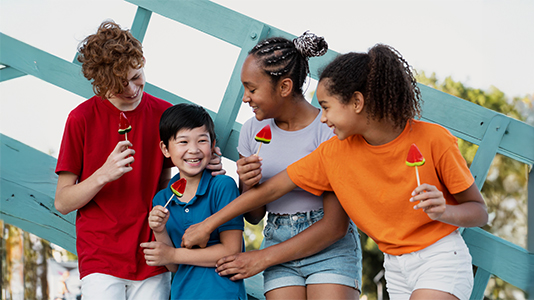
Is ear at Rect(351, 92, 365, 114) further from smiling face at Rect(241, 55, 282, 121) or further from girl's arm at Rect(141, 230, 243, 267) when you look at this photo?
girl's arm at Rect(141, 230, 243, 267)

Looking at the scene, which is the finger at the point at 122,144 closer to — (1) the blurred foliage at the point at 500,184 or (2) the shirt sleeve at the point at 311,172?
(2) the shirt sleeve at the point at 311,172

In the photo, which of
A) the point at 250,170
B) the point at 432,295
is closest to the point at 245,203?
the point at 250,170

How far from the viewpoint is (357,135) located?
76.5 inches

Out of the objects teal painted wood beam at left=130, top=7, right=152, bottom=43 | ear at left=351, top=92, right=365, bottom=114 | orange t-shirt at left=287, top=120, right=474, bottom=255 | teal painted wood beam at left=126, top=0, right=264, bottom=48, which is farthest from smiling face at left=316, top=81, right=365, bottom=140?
teal painted wood beam at left=130, top=7, right=152, bottom=43

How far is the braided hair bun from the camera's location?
207cm

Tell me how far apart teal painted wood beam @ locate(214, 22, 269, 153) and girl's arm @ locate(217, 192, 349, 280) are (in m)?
0.66

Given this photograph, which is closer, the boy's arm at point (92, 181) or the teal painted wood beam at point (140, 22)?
the boy's arm at point (92, 181)

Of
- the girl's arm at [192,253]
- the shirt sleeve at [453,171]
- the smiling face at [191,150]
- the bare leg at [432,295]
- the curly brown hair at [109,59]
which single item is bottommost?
the girl's arm at [192,253]

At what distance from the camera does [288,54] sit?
2.09 metres

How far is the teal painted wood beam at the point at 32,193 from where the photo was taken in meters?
2.71

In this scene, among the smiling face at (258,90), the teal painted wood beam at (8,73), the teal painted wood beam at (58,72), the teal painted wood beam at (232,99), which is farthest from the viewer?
the teal painted wood beam at (8,73)

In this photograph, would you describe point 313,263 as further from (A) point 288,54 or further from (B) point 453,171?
(A) point 288,54

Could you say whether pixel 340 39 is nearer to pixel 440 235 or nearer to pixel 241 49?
pixel 241 49

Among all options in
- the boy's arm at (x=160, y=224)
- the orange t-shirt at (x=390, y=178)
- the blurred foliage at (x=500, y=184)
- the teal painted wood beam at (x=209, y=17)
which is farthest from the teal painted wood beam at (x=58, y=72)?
the blurred foliage at (x=500, y=184)
